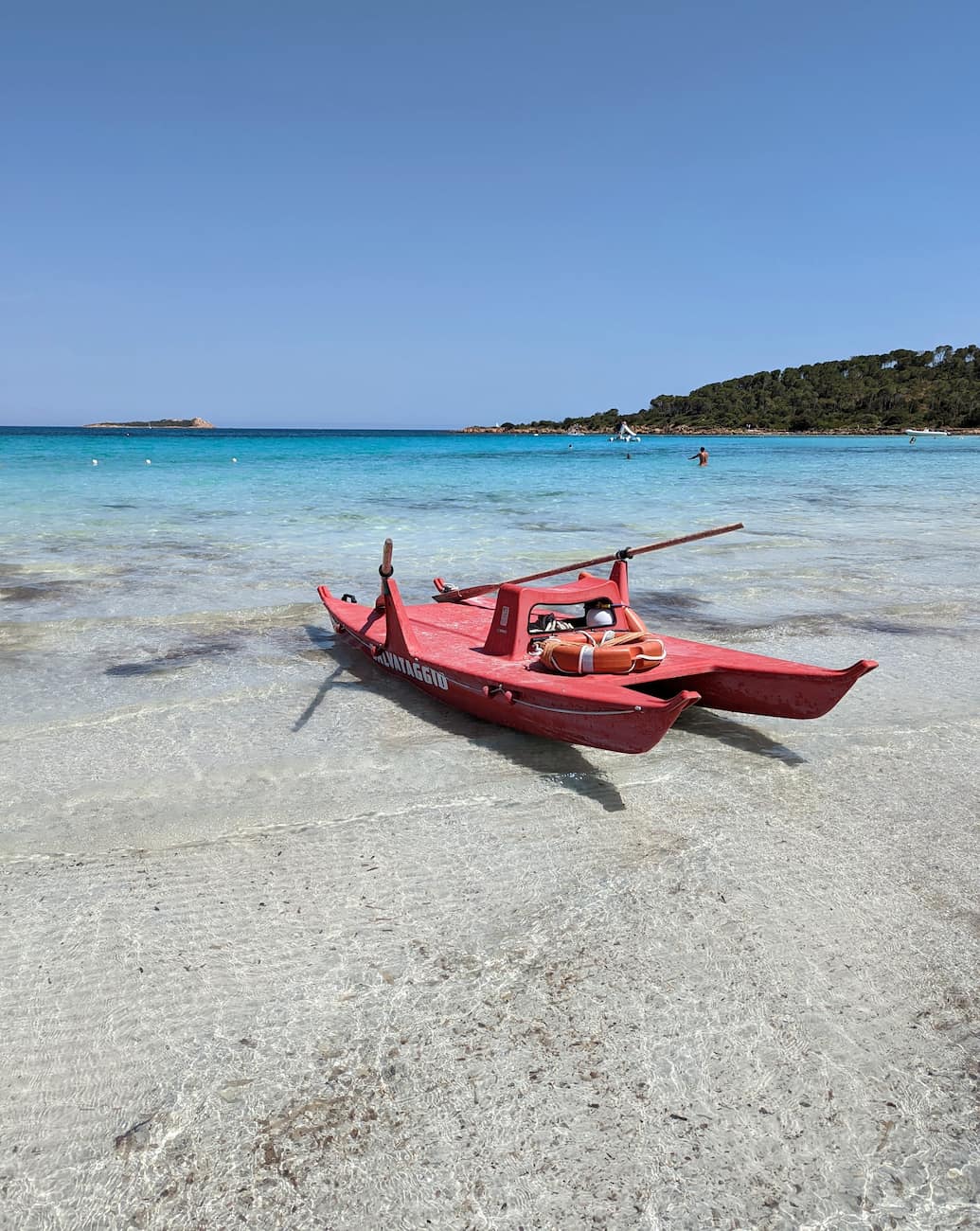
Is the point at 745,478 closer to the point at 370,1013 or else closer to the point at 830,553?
the point at 830,553

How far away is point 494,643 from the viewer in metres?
6.53

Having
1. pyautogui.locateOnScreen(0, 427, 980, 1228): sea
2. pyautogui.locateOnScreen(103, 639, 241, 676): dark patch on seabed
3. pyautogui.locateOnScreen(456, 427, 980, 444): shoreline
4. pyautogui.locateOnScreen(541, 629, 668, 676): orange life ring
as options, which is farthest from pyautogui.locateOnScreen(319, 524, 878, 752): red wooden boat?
pyautogui.locateOnScreen(456, 427, 980, 444): shoreline

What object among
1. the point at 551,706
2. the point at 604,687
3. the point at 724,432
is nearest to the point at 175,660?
the point at 551,706

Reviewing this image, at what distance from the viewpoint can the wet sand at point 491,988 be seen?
2.47 meters

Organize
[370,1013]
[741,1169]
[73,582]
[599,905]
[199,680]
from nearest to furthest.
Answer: [741,1169], [370,1013], [599,905], [199,680], [73,582]

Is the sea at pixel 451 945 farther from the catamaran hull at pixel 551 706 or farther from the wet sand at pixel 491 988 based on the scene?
the catamaran hull at pixel 551 706

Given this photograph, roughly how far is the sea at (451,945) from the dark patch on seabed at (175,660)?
63 millimetres

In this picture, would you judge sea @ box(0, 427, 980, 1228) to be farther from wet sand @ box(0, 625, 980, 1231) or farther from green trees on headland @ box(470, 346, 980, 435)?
green trees on headland @ box(470, 346, 980, 435)

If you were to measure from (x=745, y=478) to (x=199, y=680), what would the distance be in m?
36.9

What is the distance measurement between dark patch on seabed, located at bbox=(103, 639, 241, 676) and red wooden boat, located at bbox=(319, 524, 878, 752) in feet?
7.18

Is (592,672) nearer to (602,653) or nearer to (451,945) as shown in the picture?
(602,653)

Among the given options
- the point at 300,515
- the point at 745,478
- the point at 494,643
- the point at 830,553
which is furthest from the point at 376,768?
the point at 745,478

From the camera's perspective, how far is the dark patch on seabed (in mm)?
7680

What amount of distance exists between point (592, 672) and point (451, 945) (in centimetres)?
261
